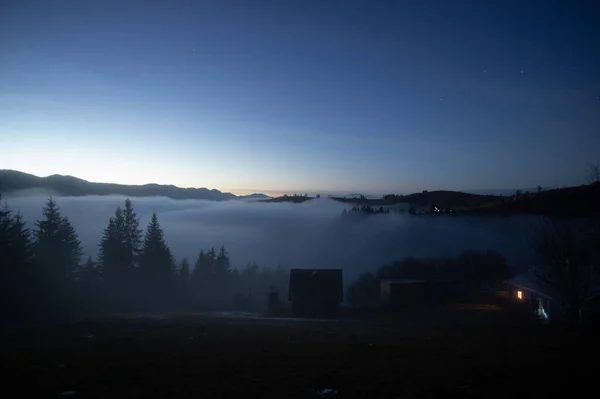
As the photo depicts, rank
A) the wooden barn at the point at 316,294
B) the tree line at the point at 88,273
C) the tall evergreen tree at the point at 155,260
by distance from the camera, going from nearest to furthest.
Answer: the tree line at the point at 88,273, the wooden barn at the point at 316,294, the tall evergreen tree at the point at 155,260

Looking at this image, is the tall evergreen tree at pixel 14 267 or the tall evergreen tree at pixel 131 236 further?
the tall evergreen tree at pixel 131 236

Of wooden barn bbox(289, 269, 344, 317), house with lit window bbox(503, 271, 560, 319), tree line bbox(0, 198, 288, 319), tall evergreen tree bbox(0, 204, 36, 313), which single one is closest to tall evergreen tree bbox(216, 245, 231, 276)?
tree line bbox(0, 198, 288, 319)

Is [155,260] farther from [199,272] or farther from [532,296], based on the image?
[532,296]

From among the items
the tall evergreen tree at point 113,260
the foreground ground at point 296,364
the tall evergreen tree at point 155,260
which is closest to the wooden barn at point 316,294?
the foreground ground at point 296,364

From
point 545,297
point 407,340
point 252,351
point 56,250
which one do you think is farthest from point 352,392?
point 56,250

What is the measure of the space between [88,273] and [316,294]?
31254 mm

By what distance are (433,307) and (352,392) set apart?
112ft

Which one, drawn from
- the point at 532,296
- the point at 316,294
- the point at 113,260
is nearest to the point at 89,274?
the point at 113,260

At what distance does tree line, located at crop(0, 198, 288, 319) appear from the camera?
35656mm

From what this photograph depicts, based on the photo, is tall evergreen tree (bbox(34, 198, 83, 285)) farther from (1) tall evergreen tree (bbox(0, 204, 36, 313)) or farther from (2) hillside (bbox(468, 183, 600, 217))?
(2) hillside (bbox(468, 183, 600, 217))

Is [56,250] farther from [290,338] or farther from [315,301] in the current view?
[290,338]

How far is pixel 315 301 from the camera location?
139ft

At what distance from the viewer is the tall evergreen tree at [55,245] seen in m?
43.1

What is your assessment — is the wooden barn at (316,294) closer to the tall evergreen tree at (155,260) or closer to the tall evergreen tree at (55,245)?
the tall evergreen tree at (155,260)
